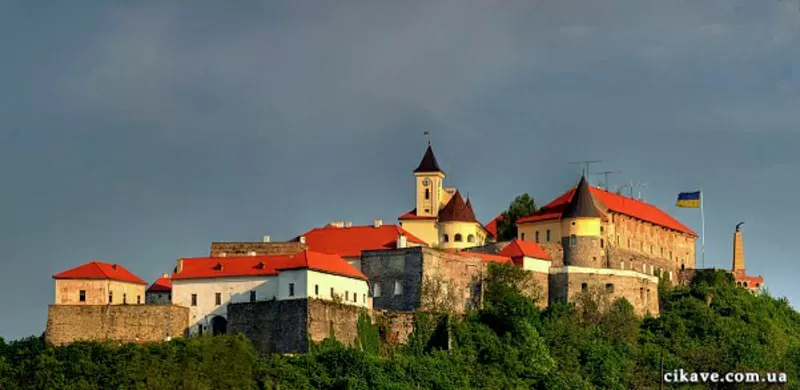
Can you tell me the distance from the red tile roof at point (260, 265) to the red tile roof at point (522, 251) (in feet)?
30.8

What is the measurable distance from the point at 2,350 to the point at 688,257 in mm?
44120

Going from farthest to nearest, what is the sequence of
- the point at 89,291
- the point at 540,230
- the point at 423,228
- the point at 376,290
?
the point at 423,228
the point at 540,230
the point at 376,290
the point at 89,291

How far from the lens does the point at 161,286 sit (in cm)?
9031

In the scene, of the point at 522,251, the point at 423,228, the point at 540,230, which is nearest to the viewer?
the point at 522,251

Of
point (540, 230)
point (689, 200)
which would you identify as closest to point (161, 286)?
point (540, 230)

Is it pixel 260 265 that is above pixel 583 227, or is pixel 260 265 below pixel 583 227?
below

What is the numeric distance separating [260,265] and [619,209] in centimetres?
2448

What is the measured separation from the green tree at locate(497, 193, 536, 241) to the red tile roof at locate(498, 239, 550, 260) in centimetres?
699

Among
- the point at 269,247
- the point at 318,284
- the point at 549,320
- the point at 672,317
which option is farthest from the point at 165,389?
the point at 672,317

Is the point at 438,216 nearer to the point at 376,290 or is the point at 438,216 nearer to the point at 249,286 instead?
Answer: the point at 376,290

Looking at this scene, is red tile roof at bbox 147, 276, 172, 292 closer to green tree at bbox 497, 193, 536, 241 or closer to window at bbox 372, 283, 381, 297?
window at bbox 372, 283, 381, 297

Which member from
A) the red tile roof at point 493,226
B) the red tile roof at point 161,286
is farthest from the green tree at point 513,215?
the red tile roof at point 161,286

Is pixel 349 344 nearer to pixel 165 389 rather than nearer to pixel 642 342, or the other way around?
pixel 165 389

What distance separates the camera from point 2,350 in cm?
8338
